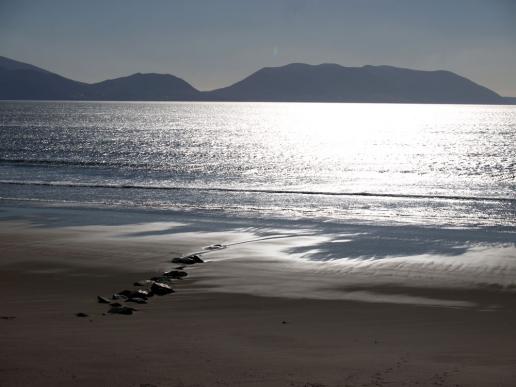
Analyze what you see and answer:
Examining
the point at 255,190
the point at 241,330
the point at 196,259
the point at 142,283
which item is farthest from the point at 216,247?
the point at 255,190

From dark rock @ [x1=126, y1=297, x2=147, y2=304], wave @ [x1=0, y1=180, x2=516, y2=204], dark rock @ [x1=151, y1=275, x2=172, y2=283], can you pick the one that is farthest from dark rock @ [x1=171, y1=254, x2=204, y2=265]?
wave @ [x1=0, y1=180, x2=516, y2=204]

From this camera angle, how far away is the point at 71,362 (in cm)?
973

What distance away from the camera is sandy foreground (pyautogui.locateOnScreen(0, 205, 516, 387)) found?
9.37 m

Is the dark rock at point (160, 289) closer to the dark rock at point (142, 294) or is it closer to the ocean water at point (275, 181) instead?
the dark rock at point (142, 294)

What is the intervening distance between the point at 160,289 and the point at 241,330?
351cm

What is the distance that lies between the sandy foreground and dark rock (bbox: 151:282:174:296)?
1.08 feet

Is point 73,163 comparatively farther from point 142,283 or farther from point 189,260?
point 142,283

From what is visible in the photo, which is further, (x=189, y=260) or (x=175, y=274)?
(x=189, y=260)

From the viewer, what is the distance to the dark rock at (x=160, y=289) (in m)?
14.7

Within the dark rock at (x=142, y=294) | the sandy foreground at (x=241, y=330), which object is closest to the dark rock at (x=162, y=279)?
the sandy foreground at (x=241, y=330)

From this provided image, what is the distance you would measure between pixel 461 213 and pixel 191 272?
64.2 ft

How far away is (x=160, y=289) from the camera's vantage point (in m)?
14.8

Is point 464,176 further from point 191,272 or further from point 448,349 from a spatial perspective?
point 448,349

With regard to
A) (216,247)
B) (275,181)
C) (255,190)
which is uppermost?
(275,181)
